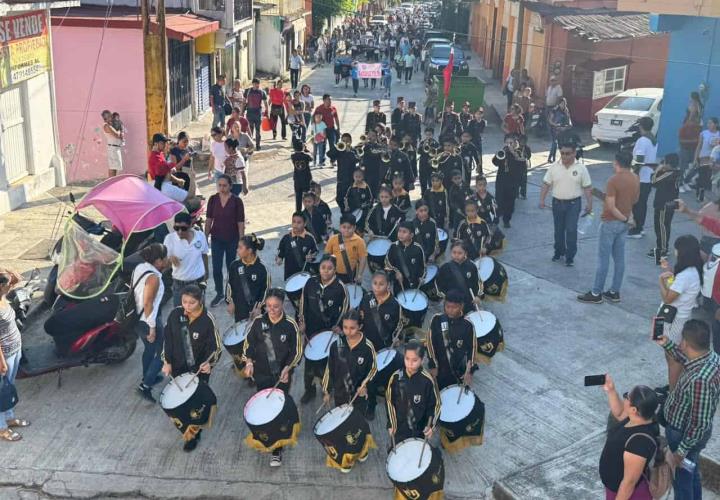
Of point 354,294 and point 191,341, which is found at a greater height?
point 191,341

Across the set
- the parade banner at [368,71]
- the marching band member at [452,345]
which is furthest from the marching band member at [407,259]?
the parade banner at [368,71]

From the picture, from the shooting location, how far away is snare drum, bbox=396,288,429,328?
29.7 ft

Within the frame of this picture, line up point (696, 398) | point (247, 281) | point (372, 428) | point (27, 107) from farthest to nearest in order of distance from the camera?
point (27, 107) → point (247, 281) → point (372, 428) → point (696, 398)

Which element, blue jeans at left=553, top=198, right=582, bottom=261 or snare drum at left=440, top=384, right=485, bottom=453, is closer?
snare drum at left=440, top=384, right=485, bottom=453

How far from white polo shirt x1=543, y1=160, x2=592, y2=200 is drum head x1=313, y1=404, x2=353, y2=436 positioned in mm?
6064

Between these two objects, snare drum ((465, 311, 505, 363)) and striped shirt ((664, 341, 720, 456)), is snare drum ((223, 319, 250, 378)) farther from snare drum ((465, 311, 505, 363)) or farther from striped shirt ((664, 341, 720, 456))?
striped shirt ((664, 341, 720, 456))

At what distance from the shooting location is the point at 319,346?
794 cm

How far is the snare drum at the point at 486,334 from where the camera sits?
8.33 meters

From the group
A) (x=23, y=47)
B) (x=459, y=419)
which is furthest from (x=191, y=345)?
(x=23, y=47)

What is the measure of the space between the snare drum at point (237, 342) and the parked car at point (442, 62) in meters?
22.1

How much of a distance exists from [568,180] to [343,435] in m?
6.31

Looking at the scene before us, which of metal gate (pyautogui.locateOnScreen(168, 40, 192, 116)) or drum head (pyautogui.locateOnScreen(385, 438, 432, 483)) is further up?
metal gate (pyautogui.locateOnScreen(168, 40, 192, 116))

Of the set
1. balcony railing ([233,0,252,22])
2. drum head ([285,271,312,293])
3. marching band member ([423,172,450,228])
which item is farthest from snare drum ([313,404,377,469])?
balcony railing ([233,0,252,22])

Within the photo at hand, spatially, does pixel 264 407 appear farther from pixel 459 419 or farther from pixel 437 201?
pixel 437 201
